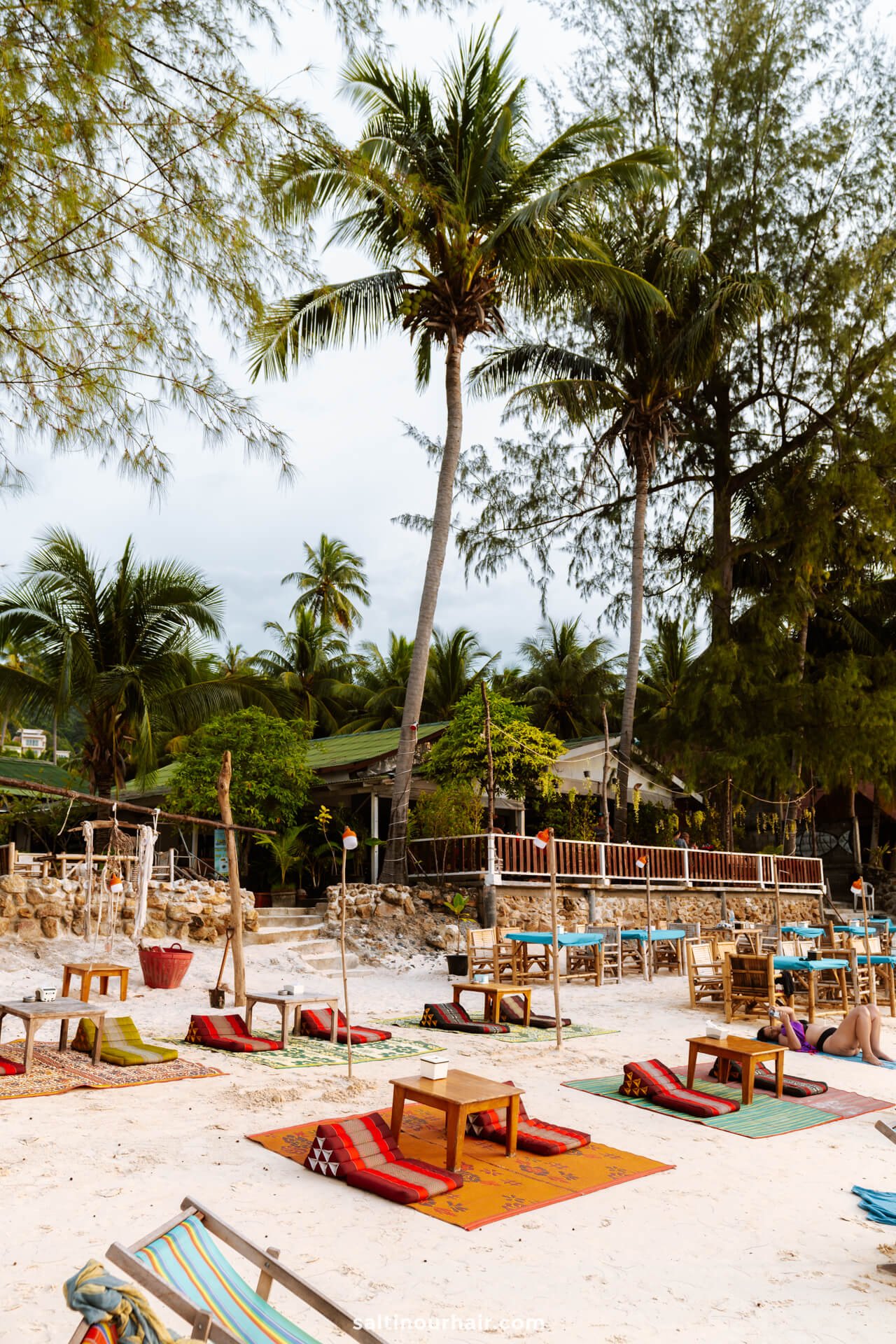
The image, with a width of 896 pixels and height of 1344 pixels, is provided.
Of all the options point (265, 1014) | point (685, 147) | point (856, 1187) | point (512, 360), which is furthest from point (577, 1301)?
point (685, 147)

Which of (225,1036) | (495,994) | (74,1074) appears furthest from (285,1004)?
(495,994)

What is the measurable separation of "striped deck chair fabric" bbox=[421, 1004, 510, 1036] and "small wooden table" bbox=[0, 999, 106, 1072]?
4.07 meters

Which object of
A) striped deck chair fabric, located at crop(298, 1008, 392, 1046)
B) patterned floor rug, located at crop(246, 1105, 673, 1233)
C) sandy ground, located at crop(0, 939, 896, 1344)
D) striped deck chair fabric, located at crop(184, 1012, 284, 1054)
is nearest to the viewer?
sandy ground, located at crop(0, 939, 896, 1344)

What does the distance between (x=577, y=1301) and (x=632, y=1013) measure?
9471mm

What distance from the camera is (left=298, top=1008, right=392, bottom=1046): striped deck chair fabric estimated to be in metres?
10.9

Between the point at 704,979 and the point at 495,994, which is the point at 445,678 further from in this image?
the point at 495,994

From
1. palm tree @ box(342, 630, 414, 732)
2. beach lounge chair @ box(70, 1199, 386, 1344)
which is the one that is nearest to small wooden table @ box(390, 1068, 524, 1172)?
beach lounge chair @ box(70, 1199, 386, 1344)

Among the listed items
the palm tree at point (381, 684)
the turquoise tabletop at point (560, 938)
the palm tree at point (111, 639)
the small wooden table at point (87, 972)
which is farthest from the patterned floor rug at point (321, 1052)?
the palm tree at point (381, 684)

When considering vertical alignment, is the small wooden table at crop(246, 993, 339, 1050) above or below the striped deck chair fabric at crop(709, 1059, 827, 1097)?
above

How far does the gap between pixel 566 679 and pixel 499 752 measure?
49.8 feet

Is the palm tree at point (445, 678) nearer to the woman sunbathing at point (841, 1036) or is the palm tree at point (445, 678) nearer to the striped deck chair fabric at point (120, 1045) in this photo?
the woman sunbathing at point (841, 1036)

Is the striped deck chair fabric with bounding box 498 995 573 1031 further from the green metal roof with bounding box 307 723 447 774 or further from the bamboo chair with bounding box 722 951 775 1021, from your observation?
the green metal roof with bounding box 307 723 447 774

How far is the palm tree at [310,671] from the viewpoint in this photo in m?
33.9

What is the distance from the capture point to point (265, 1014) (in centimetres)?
1297
